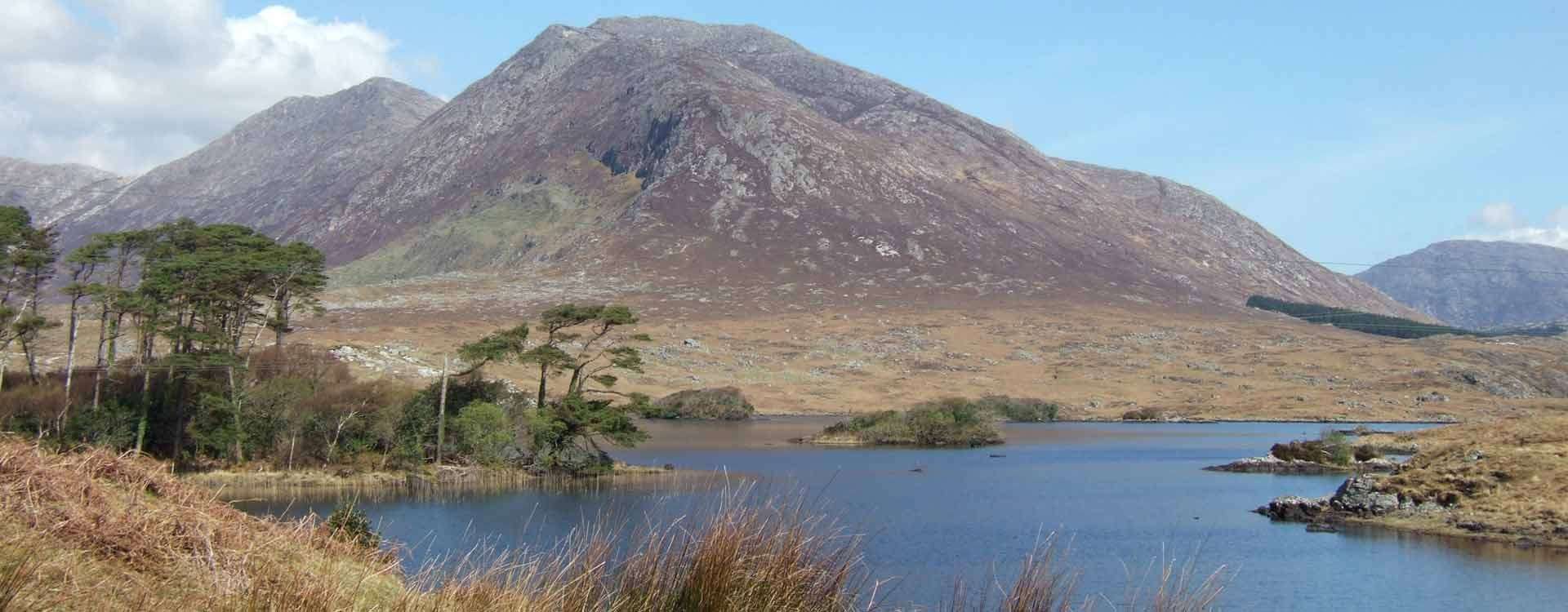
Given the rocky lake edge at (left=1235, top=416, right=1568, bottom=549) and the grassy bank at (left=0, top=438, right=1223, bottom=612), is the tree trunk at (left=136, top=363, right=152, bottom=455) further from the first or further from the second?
the grassy bank at (left=0, top=438, right=1223, bottom=612)

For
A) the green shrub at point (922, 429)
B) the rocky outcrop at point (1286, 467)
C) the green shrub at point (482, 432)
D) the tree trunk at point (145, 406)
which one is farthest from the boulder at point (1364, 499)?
the green shrub at point (922, 429)

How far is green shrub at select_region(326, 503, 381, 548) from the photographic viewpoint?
35.0ft

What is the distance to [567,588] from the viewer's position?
8.95 metres

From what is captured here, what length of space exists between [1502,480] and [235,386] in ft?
141

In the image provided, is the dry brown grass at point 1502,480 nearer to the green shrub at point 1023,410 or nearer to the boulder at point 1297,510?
the boulder at point 1297,510

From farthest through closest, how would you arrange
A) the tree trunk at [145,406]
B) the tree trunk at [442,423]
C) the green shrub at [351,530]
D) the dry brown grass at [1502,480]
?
the tree trunk at [442,423], the tree trunk at [145,406], the dry brown grass at [1502,480], the green shrub at [351,530]

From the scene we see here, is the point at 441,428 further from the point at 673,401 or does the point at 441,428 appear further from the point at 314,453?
the point at 673,401

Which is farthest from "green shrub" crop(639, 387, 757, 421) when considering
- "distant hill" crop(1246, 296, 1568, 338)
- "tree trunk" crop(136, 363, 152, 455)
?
"distant hill" crop(1246, 296, 1568, 338)

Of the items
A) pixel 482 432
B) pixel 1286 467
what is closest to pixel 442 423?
pixel 482 432

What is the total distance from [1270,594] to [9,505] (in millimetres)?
24402

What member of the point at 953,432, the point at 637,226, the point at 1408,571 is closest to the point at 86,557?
the point at 1408,571

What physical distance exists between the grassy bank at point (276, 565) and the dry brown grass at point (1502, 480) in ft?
95.0

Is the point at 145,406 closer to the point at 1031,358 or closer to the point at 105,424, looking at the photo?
the point at 105,424

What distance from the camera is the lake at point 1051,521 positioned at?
25.5 m
